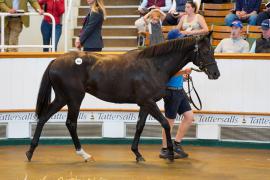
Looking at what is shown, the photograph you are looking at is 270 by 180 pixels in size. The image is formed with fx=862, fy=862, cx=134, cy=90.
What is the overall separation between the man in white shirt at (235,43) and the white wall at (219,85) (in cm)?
47

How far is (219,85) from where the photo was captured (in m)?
13.6

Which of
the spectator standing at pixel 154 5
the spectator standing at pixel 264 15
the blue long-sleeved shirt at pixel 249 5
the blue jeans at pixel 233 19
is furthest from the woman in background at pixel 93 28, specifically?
the blue long-sleeved shirt at pixel 249 5

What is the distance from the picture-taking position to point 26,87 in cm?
1370

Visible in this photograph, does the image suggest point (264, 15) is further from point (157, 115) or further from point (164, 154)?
point (157, 115)

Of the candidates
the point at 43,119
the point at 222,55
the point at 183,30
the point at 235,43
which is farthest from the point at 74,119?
the point at 183,30

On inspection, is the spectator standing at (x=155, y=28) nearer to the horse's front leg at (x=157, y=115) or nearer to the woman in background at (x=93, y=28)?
the woman in background at (x=93, y=28)

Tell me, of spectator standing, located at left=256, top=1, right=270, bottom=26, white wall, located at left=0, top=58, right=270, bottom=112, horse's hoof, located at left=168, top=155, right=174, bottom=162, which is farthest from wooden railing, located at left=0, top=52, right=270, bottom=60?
spectator standing, located at left=256, top=1, right=270, bottom=26

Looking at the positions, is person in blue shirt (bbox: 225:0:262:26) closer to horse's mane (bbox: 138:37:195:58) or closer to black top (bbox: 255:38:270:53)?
black top (bbox: 255:38:270:53)

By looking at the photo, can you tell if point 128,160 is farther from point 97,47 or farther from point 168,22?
point 168,22

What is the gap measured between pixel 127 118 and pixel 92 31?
151 cm

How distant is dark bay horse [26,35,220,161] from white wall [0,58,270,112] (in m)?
1.40

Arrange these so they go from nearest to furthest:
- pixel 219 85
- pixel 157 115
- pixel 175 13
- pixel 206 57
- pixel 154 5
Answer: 1. pixel 157 115
2. pixel 206 57
3. pixel 219 85
4. pixel 175 13
5. pixel 154 5

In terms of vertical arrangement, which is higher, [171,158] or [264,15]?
[264,15]

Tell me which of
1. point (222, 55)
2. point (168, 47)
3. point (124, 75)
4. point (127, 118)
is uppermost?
point (168, 47)
